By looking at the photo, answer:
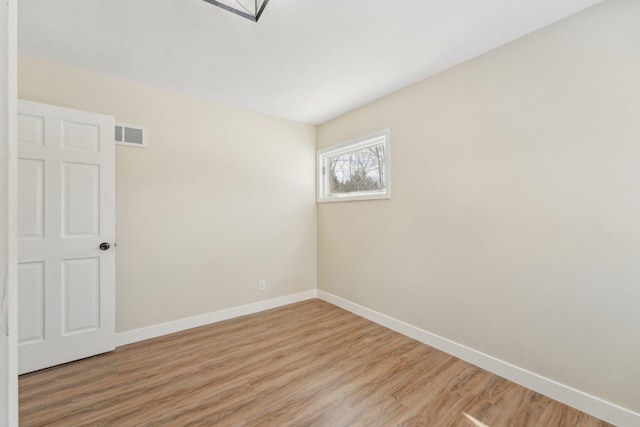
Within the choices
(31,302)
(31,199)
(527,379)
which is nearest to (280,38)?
(31,199)

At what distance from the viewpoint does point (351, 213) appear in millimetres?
3246

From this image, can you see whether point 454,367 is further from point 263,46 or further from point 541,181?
point 263,46

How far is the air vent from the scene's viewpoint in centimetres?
243

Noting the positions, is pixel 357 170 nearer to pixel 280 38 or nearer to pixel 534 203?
pixel 280 38

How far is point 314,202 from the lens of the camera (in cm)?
380

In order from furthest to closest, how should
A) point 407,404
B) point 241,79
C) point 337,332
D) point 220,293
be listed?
1. point 220,293
2. point 337,332
3. point 241,79
4. point 407,404

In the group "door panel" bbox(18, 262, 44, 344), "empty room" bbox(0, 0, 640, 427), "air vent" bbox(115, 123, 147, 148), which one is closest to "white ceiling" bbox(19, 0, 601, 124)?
"empty room" bbox(0, 0, 640, 427)

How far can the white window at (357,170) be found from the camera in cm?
289

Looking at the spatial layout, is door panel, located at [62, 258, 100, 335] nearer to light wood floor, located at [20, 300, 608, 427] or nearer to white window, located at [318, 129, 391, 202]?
light wood floor, located at [20, 300, 608, 427]

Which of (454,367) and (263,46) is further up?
(263,46)

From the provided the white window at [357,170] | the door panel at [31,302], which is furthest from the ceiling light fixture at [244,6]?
the door panel at [31,302]

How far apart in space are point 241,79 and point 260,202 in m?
1.39

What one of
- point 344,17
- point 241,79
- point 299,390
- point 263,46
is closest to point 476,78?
point 344,17

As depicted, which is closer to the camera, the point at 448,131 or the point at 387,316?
the point at 448,131
